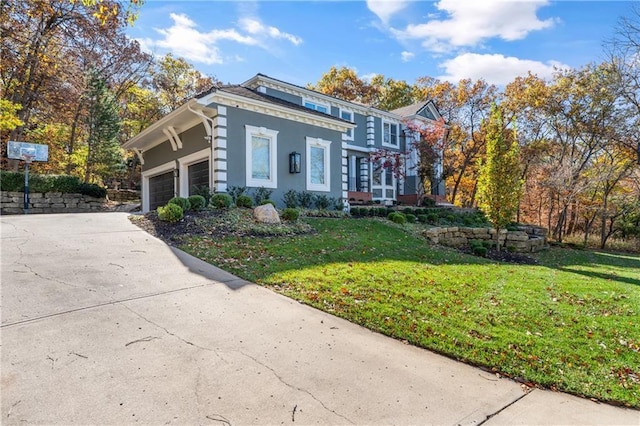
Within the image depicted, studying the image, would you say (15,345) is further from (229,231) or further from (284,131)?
(284,131)

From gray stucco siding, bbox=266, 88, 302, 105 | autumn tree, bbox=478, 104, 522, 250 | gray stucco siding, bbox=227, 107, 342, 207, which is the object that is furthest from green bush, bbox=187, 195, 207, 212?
gray stucco siding, bbox=266, 88, 302, 105

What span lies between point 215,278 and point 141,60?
25708 mm

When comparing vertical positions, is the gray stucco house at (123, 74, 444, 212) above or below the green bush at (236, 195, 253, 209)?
above

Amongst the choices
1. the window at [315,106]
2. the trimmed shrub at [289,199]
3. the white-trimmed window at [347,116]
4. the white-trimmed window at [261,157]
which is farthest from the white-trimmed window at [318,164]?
the white-trimmed window at [347,116]

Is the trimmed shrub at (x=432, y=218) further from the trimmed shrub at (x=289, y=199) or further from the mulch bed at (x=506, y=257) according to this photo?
the trimmed shrub at (x=289, y=199)

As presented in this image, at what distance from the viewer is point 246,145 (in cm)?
1135

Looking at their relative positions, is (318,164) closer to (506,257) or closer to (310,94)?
(310,94)

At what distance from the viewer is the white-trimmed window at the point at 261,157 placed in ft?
37.6

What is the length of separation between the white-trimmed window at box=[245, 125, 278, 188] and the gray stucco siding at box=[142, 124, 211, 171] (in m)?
1.40

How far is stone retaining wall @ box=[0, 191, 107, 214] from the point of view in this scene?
14.6 m

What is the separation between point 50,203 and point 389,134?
19.1m

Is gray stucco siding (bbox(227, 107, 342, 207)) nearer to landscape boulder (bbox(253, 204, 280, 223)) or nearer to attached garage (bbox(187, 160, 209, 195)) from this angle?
attached garage (bbox(187, 160, 209, 195))

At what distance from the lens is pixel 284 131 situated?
12.4 meters

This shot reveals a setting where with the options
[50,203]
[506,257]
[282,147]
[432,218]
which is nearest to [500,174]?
[506,257]
